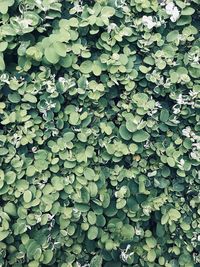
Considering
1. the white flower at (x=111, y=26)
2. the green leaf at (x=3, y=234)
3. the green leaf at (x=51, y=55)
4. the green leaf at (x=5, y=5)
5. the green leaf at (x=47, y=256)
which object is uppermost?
the green leaf at (x=5, y=5)

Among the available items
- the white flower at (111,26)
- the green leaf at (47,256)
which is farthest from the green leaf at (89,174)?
the white flower at (111,26)

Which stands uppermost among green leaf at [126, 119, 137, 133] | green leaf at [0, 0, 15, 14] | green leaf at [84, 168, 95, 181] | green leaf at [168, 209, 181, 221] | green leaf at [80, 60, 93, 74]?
green leaf at [0, 0, 15, 14]

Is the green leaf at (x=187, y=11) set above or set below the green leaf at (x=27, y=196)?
above

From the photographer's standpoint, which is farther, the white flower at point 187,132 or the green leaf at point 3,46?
the white flower at point 187,132

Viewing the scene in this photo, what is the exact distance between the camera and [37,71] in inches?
75.4

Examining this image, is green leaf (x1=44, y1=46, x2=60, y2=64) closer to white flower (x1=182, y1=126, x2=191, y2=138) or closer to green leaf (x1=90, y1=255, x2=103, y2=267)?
white flower (x1=182, y1=126, x2=191, y2=138)

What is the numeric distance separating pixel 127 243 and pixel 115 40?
2.62 ft

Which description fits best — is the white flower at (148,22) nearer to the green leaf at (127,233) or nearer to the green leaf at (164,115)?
the green leaf at (164,115)

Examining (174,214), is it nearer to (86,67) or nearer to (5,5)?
(86,67)

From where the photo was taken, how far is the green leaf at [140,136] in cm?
194

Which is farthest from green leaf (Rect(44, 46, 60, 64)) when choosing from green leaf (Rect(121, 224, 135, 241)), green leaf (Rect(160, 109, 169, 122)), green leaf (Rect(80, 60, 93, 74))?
green leaf (Rect(121, 224, 135, 241))

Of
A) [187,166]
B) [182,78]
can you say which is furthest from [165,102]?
[187,166]

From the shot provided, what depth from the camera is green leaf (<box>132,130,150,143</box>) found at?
6.36 ft

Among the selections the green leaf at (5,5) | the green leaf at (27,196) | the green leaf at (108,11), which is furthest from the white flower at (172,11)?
the green leaf at (27,196)
